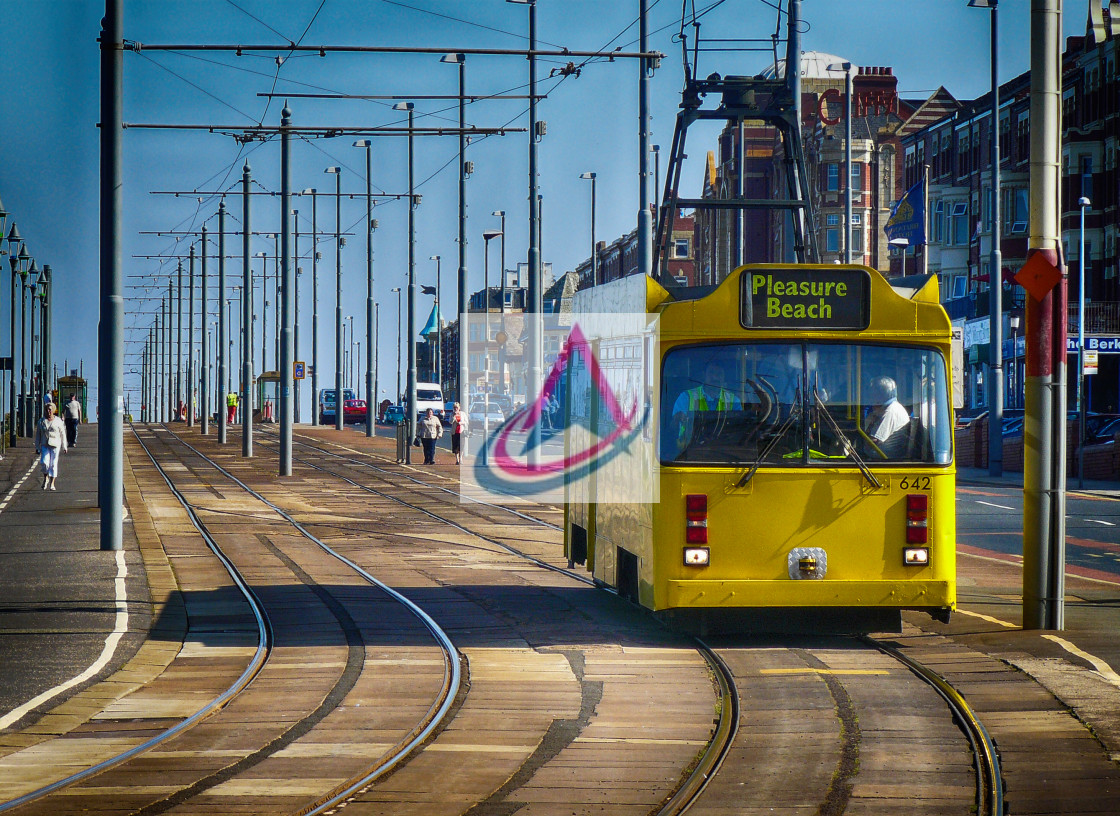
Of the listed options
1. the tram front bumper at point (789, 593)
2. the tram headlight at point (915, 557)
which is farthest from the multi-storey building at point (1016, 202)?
the tram front bumper at point (789, 593)

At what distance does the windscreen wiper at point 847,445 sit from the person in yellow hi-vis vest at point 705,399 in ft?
1.83

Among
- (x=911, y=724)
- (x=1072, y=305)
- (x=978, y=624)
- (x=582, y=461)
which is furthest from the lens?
(x=1072, y=305)

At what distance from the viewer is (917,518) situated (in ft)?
37.2

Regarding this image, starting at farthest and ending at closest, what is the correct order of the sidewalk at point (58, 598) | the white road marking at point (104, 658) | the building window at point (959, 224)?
1. the building window at point (959, 224)
2. the sidewalk at point (58, 598)
3. the white road marking at point (104, 658)

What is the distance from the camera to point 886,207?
291 feet

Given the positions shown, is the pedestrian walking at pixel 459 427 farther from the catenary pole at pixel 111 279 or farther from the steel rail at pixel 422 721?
the steel rail at pixel 422 721

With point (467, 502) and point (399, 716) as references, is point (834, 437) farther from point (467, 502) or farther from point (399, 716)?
point (467, 502)

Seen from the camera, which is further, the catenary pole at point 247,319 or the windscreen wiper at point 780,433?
the catenary pole at point 247,319

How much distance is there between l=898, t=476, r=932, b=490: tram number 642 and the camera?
11.3m

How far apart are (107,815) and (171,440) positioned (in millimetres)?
56728

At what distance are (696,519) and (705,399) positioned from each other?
0.85m

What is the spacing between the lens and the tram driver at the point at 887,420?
11344 millimetres

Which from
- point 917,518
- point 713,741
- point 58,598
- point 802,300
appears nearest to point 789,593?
point 917,518

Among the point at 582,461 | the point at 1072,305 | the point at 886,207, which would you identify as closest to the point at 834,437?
the point at 582,461
